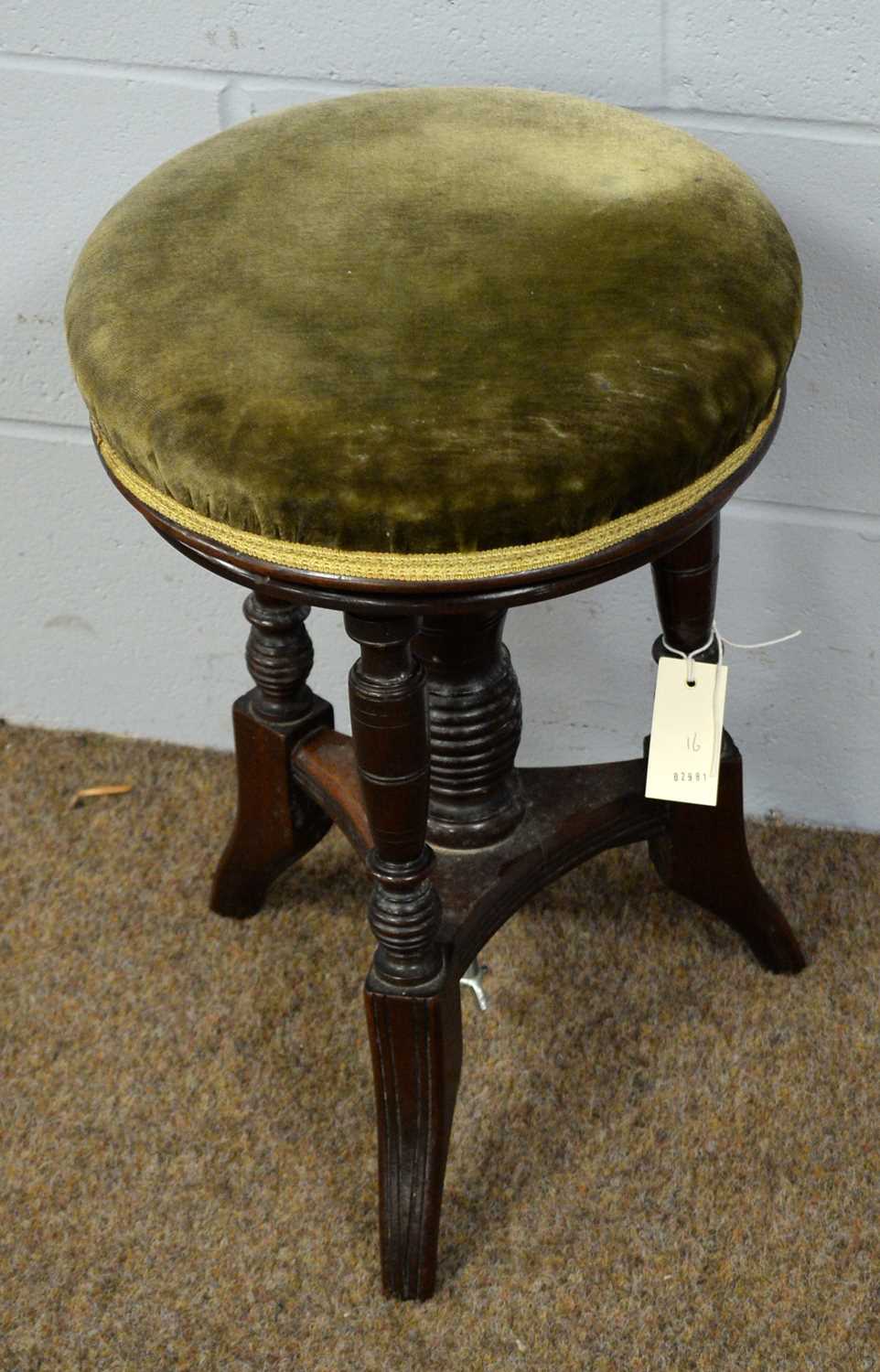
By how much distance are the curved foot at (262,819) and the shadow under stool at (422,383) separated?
0.57 ft

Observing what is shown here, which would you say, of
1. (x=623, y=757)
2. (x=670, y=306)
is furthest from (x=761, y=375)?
(x=623, y=757)

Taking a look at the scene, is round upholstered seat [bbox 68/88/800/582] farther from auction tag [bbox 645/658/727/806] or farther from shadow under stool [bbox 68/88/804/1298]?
auction tag [bbox 645/658/727/806]

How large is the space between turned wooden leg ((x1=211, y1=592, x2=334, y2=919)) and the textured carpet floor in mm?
73

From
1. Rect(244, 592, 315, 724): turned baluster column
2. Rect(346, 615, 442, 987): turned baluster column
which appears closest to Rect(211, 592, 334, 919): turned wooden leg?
Rect(244, 592, 315, 724): turned baluster column

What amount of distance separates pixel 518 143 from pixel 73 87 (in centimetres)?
36

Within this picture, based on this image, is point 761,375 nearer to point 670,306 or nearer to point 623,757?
point 670,306

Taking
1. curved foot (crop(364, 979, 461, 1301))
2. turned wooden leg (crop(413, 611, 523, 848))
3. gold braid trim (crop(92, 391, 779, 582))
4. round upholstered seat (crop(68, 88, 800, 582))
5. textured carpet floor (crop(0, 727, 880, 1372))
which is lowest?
textured carpet floor (crop(0, 727, 880, 1372))

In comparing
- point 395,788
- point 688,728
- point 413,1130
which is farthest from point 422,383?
point 413,1130

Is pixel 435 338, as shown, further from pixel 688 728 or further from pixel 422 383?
pixel 688 728

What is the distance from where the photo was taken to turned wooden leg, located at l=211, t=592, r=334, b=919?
0.96 meters

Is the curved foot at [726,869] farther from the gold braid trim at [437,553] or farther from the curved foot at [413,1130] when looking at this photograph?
the gold braid trim at [437,553]

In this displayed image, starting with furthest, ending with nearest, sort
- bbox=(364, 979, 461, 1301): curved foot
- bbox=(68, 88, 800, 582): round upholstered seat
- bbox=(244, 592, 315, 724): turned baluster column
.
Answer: bbox=(244, 592, 315, 724): turned baluster column, bbox=(364, 979, 461, 1301): curved foot, bbox=(68, 88, 800, 582): round upholstered seat

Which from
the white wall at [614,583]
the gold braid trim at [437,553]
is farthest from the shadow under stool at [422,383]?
the white wall at [614,583]

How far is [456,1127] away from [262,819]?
Answer: 0.24 metres
